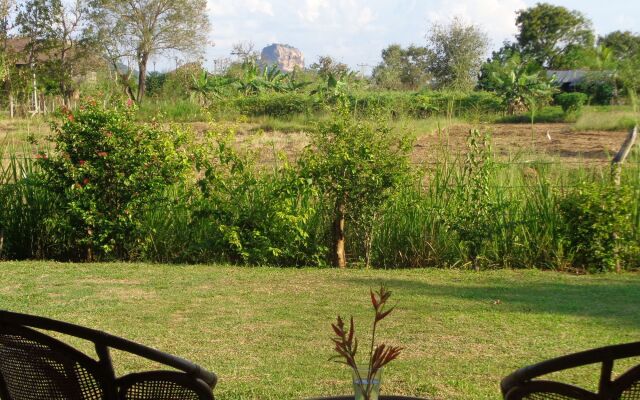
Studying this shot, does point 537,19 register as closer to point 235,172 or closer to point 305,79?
point 305,79

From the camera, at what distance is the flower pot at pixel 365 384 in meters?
2.62

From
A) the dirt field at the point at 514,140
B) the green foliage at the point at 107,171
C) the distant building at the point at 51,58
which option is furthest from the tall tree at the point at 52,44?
the green foliage at the point at 107,171

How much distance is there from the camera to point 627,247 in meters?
8.84

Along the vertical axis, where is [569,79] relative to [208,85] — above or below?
above

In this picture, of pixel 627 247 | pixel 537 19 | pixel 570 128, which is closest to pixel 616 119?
pixel 570 128

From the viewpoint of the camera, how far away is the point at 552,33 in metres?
64.2

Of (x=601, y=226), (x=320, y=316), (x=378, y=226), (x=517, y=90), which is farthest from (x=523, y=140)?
(x=320, y=316)

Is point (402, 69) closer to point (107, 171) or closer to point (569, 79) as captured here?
point (569, 79)

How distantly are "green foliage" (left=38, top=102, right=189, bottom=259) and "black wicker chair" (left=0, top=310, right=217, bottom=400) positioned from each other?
258 inches

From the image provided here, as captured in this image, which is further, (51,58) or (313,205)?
(51,58)

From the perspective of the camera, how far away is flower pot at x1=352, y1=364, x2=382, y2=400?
8.61 ft

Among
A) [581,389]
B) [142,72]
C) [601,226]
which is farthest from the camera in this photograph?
[142,72]

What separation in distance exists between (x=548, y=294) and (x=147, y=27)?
39448mm

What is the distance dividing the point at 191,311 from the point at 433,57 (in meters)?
47.9
